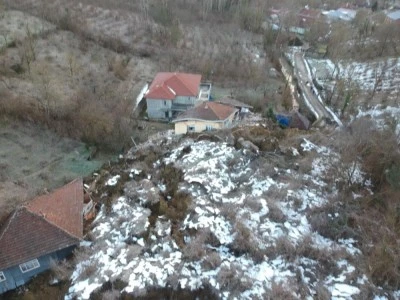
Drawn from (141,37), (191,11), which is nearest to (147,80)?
(141,37)

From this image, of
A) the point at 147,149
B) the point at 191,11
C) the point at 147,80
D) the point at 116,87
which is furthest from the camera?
the point at 191,11

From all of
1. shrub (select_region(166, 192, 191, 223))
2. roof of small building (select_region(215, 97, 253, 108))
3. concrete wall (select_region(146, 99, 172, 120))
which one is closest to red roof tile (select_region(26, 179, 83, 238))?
shrub (select_region(166, 192, 191, 223))

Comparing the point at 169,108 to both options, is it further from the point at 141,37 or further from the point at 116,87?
the point at 141,37

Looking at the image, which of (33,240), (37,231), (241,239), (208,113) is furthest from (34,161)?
(241,239)

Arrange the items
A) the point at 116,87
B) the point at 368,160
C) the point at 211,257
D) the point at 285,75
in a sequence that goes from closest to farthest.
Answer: the point at 211,257
the point at 368,160
the point at 116,87
the point at 285,75

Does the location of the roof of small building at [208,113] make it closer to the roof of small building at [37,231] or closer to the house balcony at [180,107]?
the house balcony at [180,107]

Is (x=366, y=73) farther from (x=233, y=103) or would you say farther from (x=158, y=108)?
(x=158, y=108)

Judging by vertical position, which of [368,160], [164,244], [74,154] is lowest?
[74,154]
